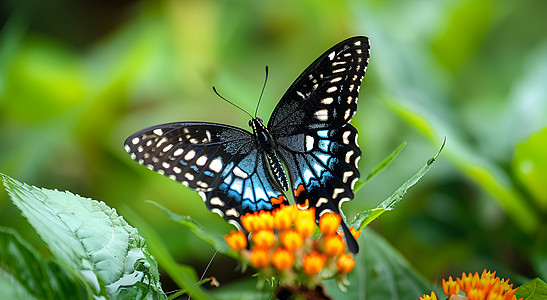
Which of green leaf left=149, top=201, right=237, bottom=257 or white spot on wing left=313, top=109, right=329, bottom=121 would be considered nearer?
green leaf left=149, top=201, right=237, bottom=257

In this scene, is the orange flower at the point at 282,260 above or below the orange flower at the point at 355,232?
below

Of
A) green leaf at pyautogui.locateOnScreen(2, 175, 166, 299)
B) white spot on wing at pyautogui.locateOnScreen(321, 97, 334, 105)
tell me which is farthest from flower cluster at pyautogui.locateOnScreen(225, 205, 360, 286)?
white spot on wing at pyautogui.locateOnScreen(321, 97, 334, 105)

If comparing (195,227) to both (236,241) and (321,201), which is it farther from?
(321,201)

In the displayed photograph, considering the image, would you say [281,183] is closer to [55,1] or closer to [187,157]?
[187,157]

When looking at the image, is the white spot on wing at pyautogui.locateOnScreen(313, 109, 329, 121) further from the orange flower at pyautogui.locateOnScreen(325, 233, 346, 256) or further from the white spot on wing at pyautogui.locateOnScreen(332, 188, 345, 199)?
the orange flower at pyautogui.locateOnScreen(325, 233, 346, 256)

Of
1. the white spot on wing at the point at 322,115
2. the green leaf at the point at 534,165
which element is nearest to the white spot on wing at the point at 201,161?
the white spot on wing at the point at 322,115

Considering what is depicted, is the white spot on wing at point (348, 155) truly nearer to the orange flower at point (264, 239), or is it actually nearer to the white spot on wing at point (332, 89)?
the white spot on wing at point (332, 89)

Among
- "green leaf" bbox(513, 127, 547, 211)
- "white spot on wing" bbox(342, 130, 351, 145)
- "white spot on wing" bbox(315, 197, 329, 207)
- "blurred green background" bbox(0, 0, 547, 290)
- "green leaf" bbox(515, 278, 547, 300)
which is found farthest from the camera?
"blurred green background" bbox(0, 0, 547, 290)
